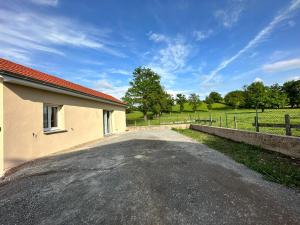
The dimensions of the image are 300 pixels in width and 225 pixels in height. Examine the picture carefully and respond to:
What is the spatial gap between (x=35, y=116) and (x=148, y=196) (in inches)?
239

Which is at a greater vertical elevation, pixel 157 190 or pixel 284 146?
pixel 284 146

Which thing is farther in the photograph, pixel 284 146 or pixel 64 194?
pixel 284 146

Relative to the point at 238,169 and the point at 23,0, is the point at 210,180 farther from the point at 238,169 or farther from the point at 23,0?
the point at 23,0

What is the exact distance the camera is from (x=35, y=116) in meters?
6.46

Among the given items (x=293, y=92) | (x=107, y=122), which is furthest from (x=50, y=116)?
(x=293, y=92)

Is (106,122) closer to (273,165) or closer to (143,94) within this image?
(273,165)

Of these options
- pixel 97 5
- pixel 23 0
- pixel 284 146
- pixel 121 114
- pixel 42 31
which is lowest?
pixel 284 146

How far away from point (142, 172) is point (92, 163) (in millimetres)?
2141

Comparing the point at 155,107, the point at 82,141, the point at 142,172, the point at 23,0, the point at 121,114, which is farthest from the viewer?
the point at 155,107

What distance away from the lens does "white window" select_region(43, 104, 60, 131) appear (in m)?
7.35

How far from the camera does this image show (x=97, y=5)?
8320mm

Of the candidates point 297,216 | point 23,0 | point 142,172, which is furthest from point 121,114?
point 297,216

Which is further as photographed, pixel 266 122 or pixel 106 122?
pixel 106 122

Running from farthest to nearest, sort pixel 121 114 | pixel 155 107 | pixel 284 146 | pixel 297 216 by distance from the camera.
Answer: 1. pixel 155 107
2. pixel 121 114
3. pixel 284 146
4. pixel 297 216
